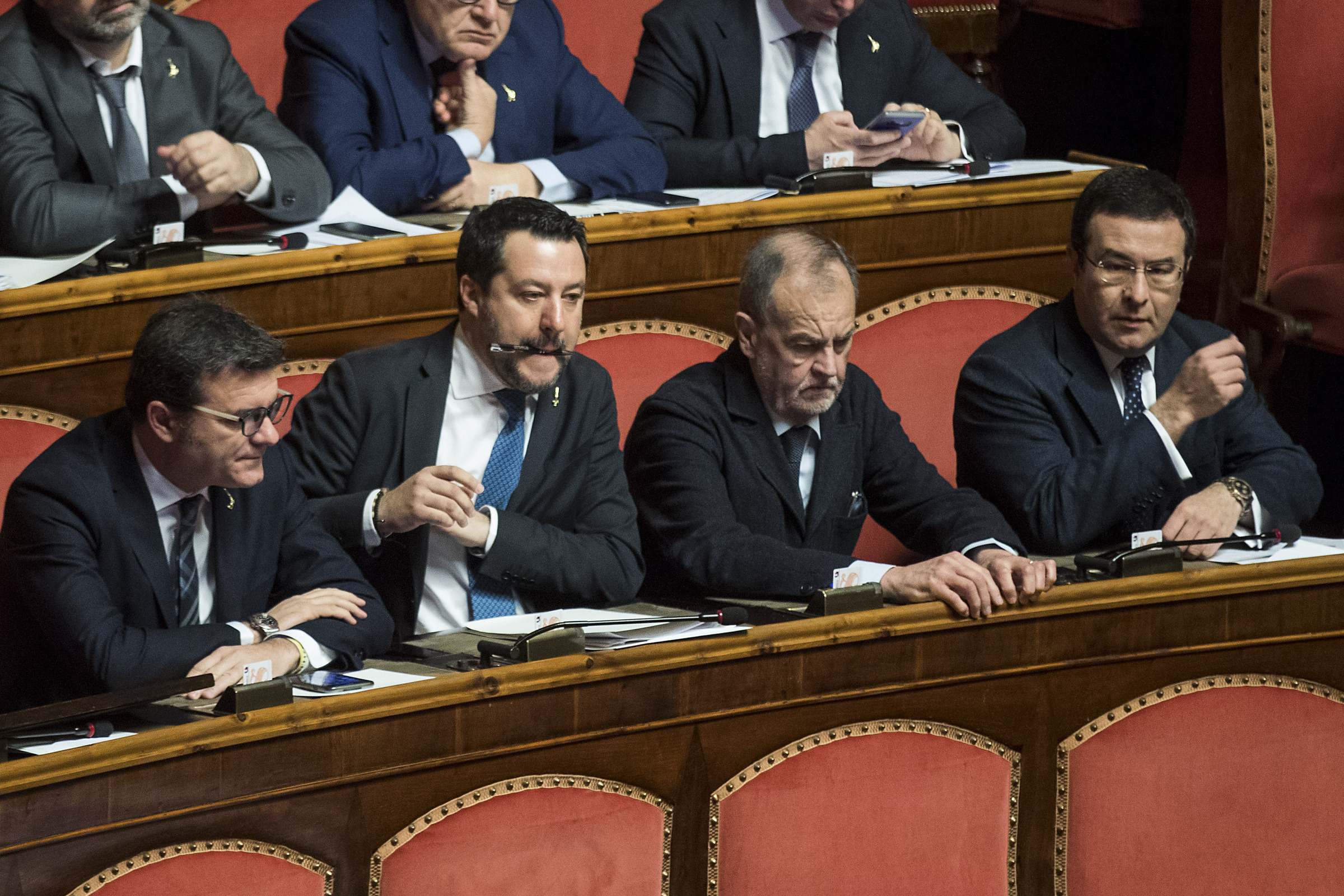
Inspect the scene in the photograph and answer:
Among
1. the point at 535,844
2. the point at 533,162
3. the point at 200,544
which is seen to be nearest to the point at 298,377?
Answer: the point at 200,544

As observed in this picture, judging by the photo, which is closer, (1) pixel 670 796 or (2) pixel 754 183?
(1) pixel 670 796

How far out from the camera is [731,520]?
1.97 meters

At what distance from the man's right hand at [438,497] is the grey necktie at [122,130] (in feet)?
2.24

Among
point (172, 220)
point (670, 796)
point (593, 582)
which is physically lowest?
point (670, 796)

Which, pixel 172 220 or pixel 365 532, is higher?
pixel 172 220

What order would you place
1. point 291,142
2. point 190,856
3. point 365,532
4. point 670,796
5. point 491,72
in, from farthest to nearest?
point 491,72
point 291,142
point 365,532
point 670,796
point 190,856

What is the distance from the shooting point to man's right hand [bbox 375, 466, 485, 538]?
1.80 metres

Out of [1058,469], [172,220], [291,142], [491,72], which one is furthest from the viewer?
[491,72]

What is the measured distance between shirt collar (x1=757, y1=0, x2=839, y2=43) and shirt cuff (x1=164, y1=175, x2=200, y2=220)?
941 millimetres

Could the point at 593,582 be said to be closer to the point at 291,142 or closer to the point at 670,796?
the point at 670,796

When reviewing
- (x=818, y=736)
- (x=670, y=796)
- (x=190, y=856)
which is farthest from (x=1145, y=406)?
(x=190, y=856)

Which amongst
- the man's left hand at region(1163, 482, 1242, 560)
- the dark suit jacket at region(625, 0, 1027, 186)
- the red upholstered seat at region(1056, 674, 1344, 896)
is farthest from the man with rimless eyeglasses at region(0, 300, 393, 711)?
the dark suit jacket at region(625, 0, 1027, 186)

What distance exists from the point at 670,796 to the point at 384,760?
27 centimetres

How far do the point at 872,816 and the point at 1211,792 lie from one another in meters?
0.35
